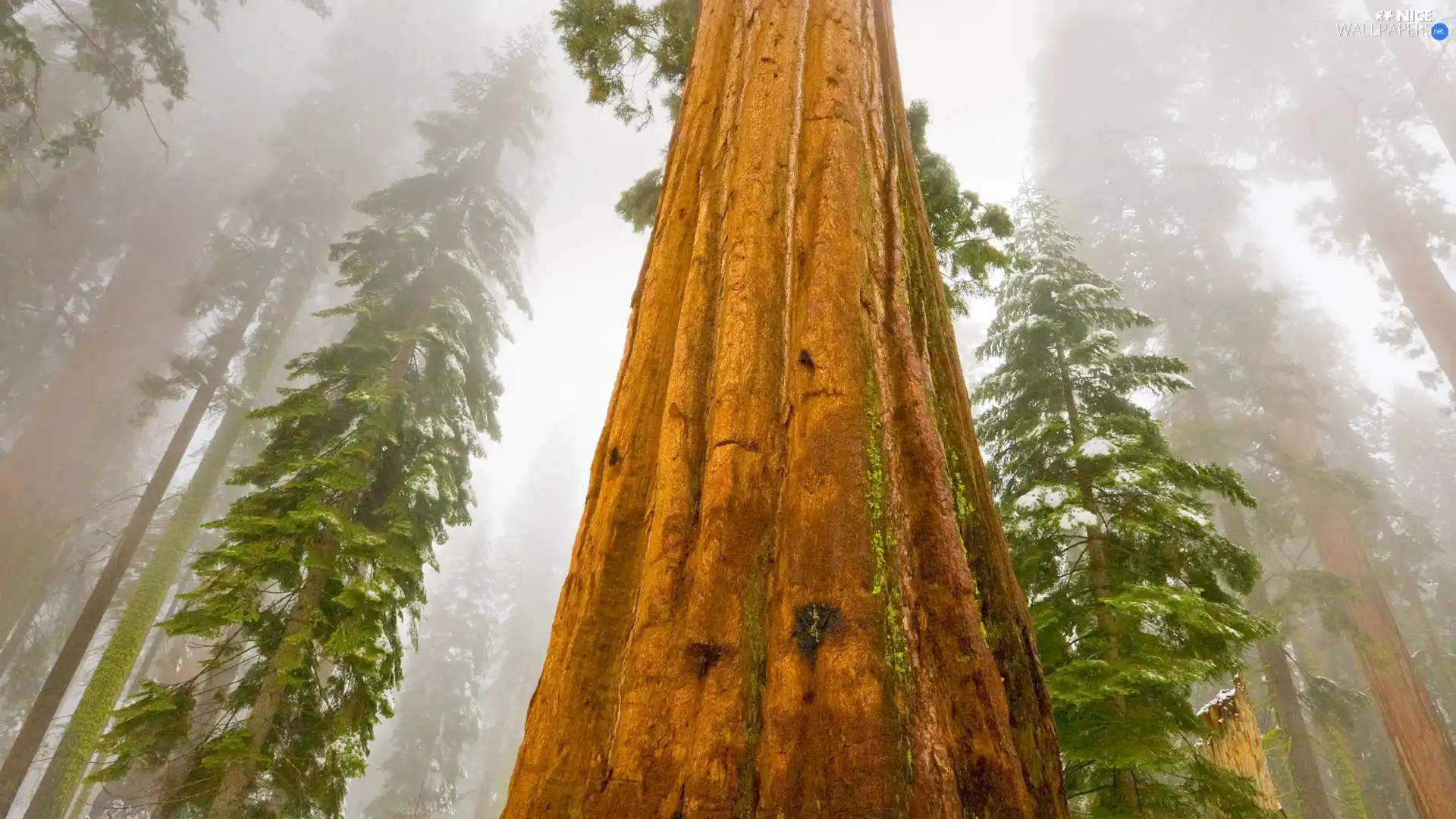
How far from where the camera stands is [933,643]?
57.4 inches

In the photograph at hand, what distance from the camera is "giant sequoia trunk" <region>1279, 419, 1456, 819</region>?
33.0ft

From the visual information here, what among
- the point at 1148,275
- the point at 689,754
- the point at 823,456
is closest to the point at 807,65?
the point at 823,456

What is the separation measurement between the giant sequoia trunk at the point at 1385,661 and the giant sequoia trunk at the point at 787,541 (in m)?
14.0

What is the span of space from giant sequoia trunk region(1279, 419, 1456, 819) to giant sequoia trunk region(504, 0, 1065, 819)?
1398cm

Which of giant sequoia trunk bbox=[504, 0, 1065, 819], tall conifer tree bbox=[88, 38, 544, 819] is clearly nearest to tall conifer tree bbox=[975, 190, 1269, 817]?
giant sequoia trunk bbox=[504, 0, 1065, 819]

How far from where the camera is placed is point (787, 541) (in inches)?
60.2

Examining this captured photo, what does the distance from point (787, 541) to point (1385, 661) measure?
15566mm

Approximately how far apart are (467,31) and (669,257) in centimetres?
4984

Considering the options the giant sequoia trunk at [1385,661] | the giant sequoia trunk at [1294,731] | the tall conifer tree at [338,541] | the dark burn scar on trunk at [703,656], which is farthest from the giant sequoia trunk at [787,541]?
the giant sequoia trunk at [1385,661]

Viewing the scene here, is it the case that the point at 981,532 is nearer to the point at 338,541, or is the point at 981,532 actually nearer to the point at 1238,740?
the point at 1238,740

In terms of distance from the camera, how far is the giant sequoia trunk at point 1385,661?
10.1 meters

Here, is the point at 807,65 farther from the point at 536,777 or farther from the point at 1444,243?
the point at 1444,243

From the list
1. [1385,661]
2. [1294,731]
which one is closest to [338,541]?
[1294,731]

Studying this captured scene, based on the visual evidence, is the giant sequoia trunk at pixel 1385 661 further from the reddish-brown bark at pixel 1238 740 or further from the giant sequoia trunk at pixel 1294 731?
the reddish-brown bark at pixel 1238 740
